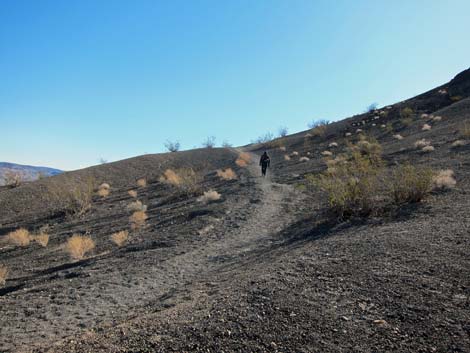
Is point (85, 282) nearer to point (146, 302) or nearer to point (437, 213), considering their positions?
point (146, 302)

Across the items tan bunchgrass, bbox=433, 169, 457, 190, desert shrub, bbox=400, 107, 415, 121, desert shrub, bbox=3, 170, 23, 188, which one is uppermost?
desert shrub, bbox=3, 170, 23, 188

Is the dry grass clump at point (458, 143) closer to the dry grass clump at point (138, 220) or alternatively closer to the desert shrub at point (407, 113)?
the dry grass clump at point (138, 220)

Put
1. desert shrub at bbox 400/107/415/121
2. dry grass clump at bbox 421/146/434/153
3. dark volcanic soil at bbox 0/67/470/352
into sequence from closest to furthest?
dark volcanic soil at bbox 0/67/470/352 → dry grass clump at bbox 421/146/434/153 → desert shrub at bbox 400/107/415/121

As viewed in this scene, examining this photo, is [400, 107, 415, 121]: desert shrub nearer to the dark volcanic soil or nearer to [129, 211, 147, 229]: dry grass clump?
the dark volcanic soil

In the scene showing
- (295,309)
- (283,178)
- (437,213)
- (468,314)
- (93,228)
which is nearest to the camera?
(468,314)

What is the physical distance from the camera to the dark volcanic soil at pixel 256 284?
405 centimetres

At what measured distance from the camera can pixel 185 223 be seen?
13.0 meters

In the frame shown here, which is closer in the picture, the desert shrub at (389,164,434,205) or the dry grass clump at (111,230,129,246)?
the desert shrub at (389,164,434,205)

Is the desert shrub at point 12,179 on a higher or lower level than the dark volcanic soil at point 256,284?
higher

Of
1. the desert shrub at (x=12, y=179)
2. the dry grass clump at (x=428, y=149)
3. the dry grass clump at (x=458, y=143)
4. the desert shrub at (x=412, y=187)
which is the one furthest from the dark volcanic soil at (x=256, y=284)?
the desert shrub at (x=12, y=179)

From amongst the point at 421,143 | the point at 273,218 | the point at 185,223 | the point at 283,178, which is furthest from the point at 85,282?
the point at 421,143

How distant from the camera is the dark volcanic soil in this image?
4.05 metres

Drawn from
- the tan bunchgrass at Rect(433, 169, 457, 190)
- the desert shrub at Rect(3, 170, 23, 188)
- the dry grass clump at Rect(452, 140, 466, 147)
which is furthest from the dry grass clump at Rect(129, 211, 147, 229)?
the desert shrub at Rect(3, 170, 23, 188)

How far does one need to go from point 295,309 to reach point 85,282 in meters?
5.47
